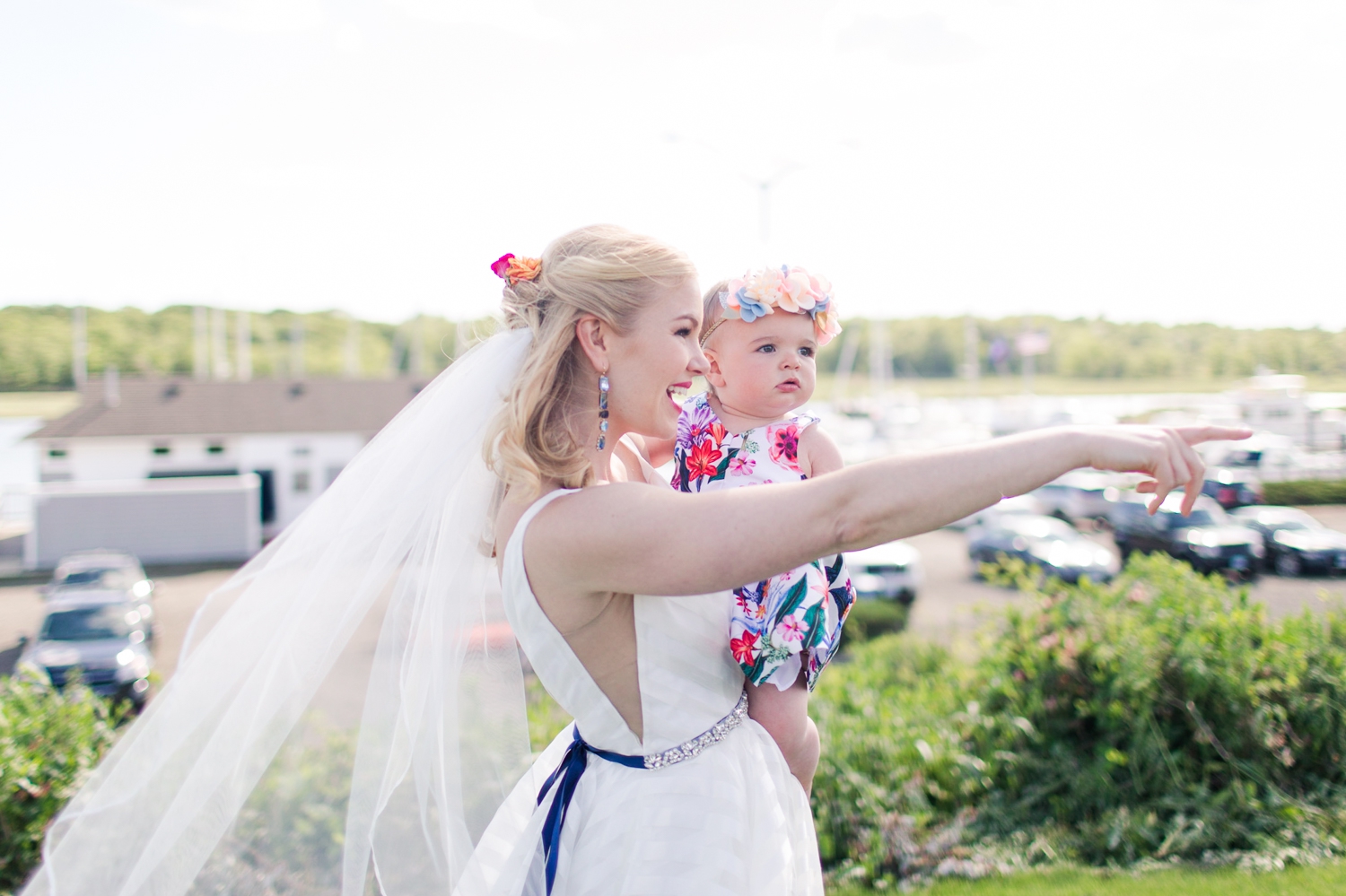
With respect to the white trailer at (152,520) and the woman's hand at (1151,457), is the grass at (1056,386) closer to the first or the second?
the white trailer at (152,520)

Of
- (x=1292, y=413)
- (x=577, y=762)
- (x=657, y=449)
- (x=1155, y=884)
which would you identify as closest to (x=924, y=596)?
(x=1155, y=884)

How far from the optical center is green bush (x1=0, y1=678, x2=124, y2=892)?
14.3 feet

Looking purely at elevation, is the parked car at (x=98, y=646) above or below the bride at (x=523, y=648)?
below

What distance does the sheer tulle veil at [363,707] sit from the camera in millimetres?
2039

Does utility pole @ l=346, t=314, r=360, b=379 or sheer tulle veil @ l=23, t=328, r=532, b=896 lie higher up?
utility pole @ l=346, t=314, r=360, b=379

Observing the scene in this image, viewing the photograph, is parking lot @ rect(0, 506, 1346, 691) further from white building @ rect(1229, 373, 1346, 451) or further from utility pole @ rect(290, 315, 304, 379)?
utility pole @ rect(290, 315, 304, 379)

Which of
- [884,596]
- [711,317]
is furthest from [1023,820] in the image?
[884,596]

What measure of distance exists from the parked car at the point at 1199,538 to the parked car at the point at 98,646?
17878 millimetres

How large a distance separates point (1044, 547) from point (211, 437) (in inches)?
1124

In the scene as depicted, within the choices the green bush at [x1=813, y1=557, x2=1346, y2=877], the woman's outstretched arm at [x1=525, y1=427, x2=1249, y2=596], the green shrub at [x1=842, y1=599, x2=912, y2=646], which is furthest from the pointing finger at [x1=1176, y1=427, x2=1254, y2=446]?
the green shrub at [x1=842, y1=599, x2=912, y2=646]

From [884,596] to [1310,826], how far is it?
12.1 m

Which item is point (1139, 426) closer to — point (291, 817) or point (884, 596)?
point (291, 817)

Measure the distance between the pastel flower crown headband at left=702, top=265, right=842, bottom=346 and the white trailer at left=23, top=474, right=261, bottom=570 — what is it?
28.9 meters

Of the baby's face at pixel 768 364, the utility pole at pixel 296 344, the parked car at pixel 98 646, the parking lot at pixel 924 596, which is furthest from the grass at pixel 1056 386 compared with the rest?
the utility pole at pixel 296 344
